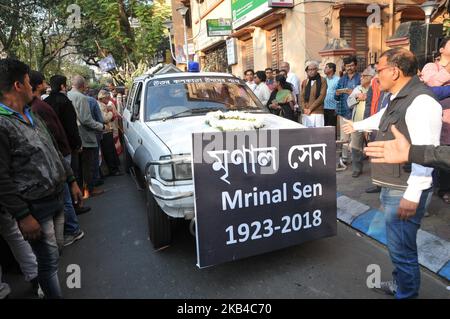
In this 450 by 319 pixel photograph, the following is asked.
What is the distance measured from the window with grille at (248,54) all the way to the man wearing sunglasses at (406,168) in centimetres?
1249

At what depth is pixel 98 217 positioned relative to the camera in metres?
4.93

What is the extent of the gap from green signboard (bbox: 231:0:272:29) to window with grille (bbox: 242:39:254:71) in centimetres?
92

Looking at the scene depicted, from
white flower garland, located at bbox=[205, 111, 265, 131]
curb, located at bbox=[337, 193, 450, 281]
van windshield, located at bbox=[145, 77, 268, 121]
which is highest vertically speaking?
van windshield, located at bbox=[145, 77, 268, 121]

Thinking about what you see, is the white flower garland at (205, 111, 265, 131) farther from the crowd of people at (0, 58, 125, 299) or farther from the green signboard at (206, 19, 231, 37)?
the green signboard at (206, 19, 231, 37)

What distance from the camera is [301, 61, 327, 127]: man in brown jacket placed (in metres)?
6.29

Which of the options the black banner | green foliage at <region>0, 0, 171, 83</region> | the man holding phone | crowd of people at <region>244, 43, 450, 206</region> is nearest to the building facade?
crowd of people at <region>244, 43, 450, 206</region>

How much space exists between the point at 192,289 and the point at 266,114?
2.46m

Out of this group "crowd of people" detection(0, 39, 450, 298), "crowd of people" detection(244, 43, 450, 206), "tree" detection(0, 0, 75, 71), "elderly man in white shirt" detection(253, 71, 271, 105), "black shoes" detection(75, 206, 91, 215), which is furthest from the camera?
"tree" detection(0, 0, 75, 71)

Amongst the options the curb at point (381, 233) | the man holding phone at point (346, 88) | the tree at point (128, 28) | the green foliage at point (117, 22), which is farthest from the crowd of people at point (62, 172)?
the tree at point (128, 28)

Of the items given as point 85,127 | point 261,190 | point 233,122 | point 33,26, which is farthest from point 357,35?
point 33,26

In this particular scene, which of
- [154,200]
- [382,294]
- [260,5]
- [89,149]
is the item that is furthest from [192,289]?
[260,5]

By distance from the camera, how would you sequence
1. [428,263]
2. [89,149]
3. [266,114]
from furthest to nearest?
[89,149]
[266,114]
[428,263]

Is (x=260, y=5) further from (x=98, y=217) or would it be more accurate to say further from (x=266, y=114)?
(x=98, y=217)
